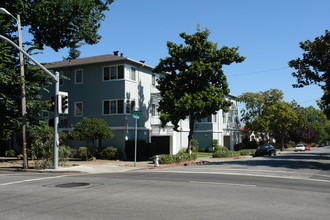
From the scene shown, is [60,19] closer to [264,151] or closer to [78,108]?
[78,108]

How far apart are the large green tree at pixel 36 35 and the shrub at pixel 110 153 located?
6.36 metres

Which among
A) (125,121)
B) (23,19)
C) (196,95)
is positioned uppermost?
(23,19)

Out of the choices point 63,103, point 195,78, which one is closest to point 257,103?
point 195,78

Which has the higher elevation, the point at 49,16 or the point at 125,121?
the point at 49,16

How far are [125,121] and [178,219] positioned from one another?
23.2 m

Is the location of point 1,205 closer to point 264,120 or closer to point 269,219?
point 269,219

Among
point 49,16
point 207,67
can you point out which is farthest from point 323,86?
point 49,16

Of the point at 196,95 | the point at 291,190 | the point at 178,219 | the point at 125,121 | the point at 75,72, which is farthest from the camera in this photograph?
the point at 75,72

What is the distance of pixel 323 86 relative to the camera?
26.3 metres

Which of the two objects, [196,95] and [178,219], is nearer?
[178,219]

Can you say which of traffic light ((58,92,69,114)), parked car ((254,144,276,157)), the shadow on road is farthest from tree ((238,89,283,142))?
traffic light ((58,92,69,114))

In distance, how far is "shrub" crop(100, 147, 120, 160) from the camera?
2951 cm

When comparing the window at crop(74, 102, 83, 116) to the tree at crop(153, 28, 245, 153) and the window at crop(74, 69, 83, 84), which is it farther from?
the tree at crop(153, 28, 245, 153)

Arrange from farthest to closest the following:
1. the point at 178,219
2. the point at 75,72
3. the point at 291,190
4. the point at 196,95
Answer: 1. the point at 75,72
2. the point at 196,95
3. the point at 291,190
4. the point at 178,219
